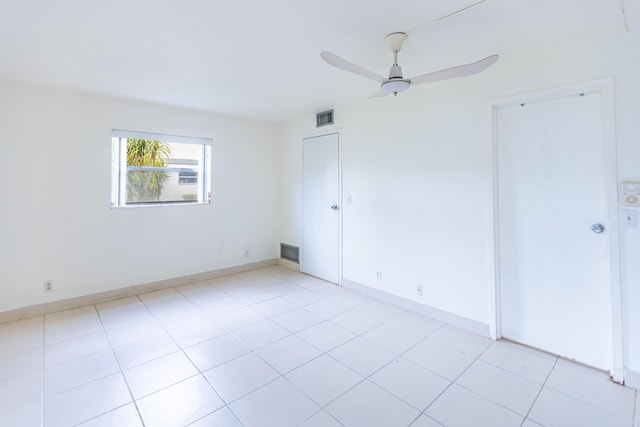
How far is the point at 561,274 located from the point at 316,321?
212 cm

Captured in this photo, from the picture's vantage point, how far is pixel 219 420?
1.71 metres

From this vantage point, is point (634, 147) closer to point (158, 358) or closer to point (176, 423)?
point (176, 423)

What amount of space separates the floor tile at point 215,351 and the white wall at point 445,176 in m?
1.77

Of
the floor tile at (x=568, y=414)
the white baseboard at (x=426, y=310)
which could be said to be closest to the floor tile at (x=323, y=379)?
the floor tile at (x=568, y=414)

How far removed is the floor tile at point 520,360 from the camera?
2.17 m

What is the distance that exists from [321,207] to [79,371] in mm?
3028

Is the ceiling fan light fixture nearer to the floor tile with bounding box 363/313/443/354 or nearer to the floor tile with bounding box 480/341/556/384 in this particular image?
the floor tile with bounding box 363/313/443/354

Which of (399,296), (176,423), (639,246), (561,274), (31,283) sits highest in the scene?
(639,246)

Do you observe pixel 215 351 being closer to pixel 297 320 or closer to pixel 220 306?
pixel 297 320

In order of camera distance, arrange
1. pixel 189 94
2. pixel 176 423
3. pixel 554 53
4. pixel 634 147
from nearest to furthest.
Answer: pixel 176 423
pixel 634 147
pixel 554 53
pixel 189 94

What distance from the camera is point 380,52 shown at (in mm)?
2309

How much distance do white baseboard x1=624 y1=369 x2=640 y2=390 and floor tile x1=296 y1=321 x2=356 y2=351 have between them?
1883 mm

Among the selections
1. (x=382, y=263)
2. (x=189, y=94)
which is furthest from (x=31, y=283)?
(x=382, y=263)

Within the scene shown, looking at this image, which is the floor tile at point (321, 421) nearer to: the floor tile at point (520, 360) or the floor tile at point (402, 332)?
the floor tile at point (402, 332)
